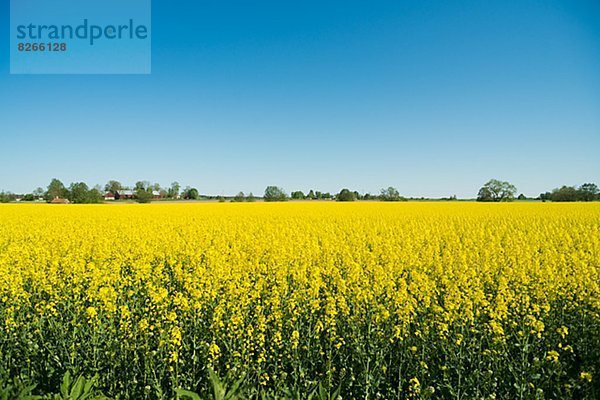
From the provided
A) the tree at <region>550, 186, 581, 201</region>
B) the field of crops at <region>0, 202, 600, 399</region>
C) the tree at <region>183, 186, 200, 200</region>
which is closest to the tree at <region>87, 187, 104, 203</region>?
the tree at <region>183, 186, 200, 200</region>

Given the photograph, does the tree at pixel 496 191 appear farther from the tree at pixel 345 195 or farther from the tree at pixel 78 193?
the tree at pixel 78 193

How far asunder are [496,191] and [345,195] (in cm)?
2991

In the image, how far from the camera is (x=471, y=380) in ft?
12.6

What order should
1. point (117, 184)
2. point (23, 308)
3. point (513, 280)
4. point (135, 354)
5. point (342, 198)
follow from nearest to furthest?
point (135, 354), point (23, 308), point (513, 280), point (342, 198), point (117, 184)

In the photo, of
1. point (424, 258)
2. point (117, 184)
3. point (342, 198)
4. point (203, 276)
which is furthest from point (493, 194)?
point (117, 184)

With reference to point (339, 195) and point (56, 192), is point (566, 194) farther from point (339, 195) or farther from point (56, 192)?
point (56, 192)

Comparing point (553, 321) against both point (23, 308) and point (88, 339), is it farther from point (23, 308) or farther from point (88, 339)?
point (23, 308)

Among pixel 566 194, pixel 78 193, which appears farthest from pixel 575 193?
pixel 78 193

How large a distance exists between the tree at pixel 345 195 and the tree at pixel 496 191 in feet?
75.2

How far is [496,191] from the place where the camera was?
6744 centimetres

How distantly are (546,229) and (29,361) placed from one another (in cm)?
1699

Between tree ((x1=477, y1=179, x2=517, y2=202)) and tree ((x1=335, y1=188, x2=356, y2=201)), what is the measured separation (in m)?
22.9

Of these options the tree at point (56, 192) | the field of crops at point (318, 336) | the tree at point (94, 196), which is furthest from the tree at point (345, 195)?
the field of crops at point (318, 336)

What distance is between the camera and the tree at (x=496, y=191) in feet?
206
